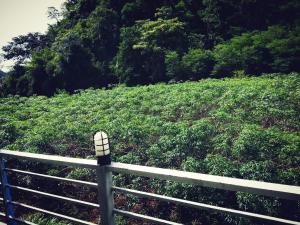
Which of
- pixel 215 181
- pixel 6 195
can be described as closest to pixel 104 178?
pixel 215 181

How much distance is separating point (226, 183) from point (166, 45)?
74.7ft

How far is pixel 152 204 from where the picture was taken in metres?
7.38

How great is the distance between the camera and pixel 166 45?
23.6m

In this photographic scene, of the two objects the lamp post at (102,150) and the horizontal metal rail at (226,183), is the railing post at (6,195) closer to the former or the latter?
the lamp post at (102,150)

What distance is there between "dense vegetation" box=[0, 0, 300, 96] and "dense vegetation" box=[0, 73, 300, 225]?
6771 mm

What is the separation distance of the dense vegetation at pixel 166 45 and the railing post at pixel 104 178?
18.0 m

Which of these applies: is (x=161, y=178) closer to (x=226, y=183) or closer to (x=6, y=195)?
(x=226, y=183)

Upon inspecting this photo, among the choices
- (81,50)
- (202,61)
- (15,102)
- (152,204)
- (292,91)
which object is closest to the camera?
(152,204)

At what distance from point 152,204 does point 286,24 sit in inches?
714

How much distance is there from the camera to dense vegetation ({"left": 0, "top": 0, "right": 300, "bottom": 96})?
1967 cm

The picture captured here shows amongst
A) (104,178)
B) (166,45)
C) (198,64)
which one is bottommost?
(104,178)

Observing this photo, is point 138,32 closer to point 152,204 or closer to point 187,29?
point 187,29

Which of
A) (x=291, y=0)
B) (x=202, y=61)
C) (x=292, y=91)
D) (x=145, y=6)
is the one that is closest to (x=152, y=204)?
(x=292, y=91)

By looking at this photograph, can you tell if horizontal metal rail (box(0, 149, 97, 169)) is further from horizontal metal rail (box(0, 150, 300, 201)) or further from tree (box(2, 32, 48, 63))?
tree (box(2, 32, 48, 63))
